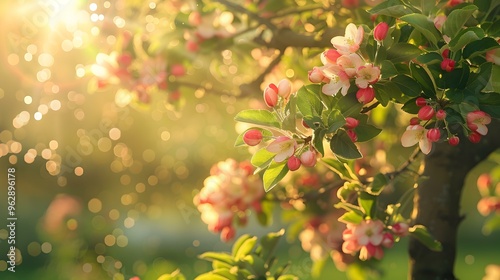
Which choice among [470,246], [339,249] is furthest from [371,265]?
[470,246]

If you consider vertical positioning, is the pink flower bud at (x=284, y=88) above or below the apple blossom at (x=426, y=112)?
above

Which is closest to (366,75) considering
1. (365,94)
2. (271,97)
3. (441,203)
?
(365,94)

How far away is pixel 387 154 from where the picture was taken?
4406mm

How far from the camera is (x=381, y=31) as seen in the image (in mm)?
1905

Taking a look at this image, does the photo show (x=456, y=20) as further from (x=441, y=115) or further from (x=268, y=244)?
(x=268, y=244)

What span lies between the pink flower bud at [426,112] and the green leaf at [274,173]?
1.24ft

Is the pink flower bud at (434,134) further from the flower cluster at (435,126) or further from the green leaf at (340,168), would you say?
the green leaf at (340,168)

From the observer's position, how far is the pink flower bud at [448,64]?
1884 mm

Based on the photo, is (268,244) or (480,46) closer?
(480,46)

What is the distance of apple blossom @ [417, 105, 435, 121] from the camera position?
6.26 feet

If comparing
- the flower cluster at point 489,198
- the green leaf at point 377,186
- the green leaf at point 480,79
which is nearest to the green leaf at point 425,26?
the green leaf at point 480,79

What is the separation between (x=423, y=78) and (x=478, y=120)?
175 mm

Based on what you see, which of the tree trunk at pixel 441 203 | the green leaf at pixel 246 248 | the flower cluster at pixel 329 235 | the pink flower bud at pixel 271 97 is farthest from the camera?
the flower cluster at pixel 329 235

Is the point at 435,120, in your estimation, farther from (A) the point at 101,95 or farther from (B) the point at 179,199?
(B) the point at 179,199
